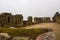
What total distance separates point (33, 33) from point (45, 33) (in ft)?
1.05

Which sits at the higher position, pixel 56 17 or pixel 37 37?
pixel 56 17

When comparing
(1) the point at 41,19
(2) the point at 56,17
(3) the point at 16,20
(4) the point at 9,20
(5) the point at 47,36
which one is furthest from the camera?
(2) the point at 56,17

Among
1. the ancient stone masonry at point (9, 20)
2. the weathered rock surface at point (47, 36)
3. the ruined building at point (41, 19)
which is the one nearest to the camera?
the weathered rock surface at point (47, 36)

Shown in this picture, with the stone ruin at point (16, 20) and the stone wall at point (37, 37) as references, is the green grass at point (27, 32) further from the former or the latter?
the stone ruin at point (16, 20)

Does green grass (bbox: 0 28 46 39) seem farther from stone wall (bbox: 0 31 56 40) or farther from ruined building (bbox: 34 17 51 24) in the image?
ruined building (bbox: 34 17 51 24)

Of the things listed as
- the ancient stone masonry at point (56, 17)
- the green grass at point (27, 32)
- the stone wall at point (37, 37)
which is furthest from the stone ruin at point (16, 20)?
the stone wall at point (37, 37)

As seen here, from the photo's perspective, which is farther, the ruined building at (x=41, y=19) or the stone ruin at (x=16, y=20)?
the ruined building at (x=41, y=19)

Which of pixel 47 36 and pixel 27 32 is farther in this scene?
pixel 27 32

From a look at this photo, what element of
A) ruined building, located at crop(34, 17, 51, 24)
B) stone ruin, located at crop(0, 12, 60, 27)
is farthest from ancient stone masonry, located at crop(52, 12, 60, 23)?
ruined building, located at crop(34, 17, 51, 24)

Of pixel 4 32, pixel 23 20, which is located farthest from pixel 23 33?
pixel 23 20

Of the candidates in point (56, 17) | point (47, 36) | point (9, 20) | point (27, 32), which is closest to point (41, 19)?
point (56, 17)

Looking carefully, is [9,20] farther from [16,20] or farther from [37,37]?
[37,37]

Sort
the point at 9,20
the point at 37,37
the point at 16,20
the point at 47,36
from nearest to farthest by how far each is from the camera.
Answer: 1. the point at 47,36
2. the point at 37,37
3. the point at 9,20
4. the point at 16,20

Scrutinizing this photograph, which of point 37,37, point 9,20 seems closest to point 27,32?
point 37,37
